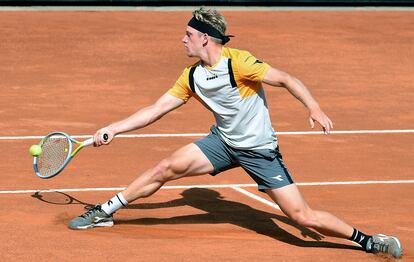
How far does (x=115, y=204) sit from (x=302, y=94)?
250 centimetres

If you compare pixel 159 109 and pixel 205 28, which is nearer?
pixel 205 28

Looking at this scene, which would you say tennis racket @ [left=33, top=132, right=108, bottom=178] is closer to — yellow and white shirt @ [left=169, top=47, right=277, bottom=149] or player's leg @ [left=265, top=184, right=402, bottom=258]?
yellow and white shirt @ [left=169, top=47, right=277, bottom=149]

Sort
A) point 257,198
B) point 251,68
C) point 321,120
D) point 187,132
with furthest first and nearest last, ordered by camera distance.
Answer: point 187,132 → point 257,198 → point 251,68 → point 321,120

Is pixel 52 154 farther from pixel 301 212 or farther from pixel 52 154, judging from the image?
pixel 301 212

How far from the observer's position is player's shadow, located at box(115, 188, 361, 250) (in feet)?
39.3

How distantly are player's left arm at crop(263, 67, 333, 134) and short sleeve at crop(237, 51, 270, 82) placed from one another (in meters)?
0.06

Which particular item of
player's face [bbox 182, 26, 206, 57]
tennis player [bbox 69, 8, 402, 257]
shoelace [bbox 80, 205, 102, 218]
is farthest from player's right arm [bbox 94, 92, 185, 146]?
shoelace [bbox 80, 205, 102, 218]

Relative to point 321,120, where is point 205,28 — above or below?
above

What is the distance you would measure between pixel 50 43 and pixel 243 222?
11907 millimetres

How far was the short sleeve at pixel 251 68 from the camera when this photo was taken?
1108cm

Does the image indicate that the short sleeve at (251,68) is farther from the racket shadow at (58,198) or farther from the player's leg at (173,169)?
the racket shadow at (58,198)

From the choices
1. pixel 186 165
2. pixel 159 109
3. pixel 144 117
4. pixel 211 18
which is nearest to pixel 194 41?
pixel 211 18

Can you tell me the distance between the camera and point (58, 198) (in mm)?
13453

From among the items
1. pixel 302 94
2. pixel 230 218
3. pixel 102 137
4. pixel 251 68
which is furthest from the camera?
pixel 230 218
